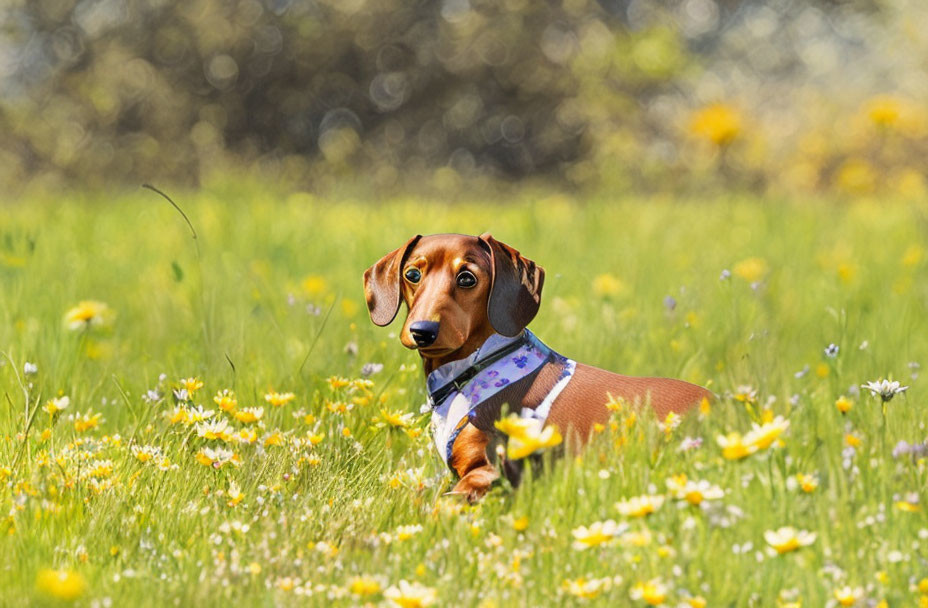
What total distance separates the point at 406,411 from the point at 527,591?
1381 mm

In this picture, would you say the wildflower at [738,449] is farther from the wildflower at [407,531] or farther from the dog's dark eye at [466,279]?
the dog's dark eye at [466,279]

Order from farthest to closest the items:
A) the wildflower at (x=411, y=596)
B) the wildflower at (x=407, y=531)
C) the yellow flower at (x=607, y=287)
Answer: the yellow flower at (x=607, y=287), the wildflower at (x=407, y=531), the wildflower at (x=411, y=596)

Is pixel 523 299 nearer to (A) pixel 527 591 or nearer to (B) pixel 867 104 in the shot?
(A) pixel 527 591

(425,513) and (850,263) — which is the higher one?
(850,263)

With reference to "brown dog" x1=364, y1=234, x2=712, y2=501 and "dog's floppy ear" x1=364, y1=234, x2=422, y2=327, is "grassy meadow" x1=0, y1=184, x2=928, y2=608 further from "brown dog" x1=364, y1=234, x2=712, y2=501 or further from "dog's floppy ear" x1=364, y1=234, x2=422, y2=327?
"dog's floppy ear" x1=364, y1=234, x2=422, y2=327

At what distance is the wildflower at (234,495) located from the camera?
253 cm

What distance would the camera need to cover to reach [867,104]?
11164 mm

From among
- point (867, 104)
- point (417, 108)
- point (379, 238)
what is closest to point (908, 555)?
point (379, 238)

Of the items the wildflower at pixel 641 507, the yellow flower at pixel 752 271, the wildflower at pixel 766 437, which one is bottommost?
the wildflower at pixel 641 507

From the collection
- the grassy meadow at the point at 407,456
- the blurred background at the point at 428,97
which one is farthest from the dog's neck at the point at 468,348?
the blurred background at the point at 428,97

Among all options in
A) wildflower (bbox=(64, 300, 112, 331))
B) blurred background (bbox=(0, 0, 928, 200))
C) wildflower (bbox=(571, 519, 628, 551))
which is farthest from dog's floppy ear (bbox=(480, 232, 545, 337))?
blurred background (bbox=(0, 0, 928, 200))

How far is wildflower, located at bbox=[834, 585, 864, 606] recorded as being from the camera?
1.95 meters

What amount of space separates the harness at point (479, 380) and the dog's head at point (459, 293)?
4cm

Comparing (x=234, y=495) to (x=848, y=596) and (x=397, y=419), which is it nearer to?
(x=397, y=419)
